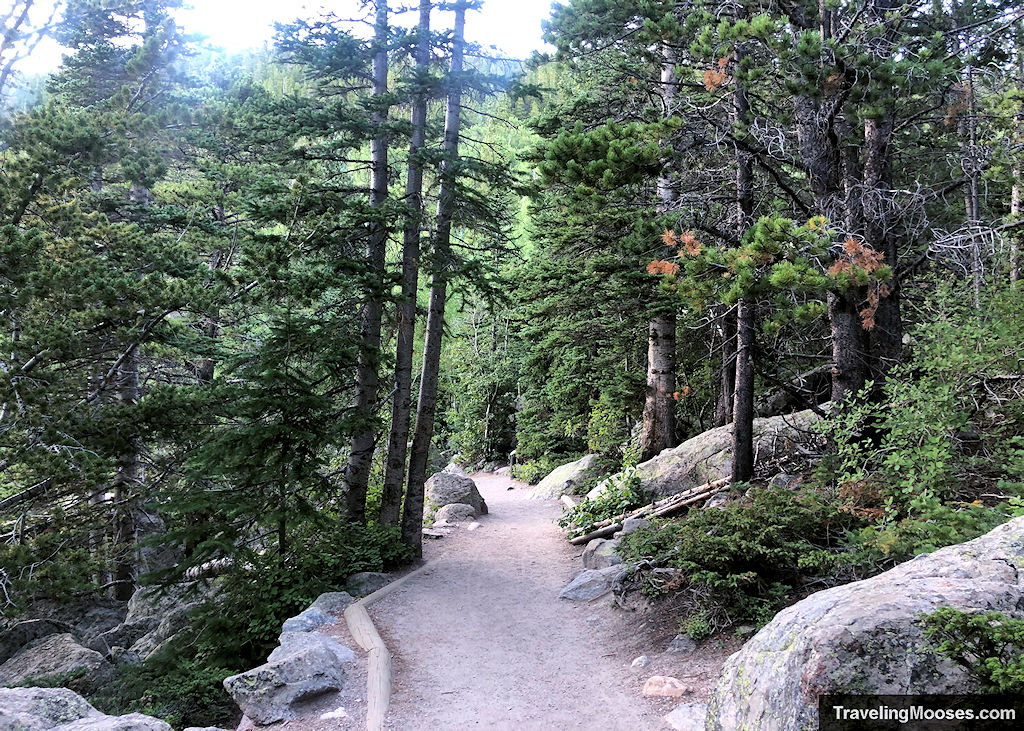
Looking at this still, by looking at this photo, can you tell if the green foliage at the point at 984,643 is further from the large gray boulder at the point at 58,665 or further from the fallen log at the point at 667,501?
the large gray boulder at the point at 58,665

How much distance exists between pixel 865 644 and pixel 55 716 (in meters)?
5.76

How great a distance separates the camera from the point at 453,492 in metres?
15.2

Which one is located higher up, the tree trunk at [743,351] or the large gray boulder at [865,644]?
the tree trunk at [743,351]

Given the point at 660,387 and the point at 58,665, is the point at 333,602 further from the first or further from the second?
the point at 660,387

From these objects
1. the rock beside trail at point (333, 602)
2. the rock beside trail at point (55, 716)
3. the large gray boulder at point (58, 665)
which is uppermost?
the rock beside trail at point (55, 716)

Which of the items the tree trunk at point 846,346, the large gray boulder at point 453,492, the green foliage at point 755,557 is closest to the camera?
the green foliage at point 755,557

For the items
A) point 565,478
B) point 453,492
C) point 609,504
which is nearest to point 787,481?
point 609,504

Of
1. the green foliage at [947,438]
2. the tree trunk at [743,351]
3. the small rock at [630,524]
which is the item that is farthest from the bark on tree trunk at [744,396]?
the green foliage at [947,438]

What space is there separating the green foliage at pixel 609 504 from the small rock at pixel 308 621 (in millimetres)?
5294

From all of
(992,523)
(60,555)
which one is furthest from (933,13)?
(60,555)

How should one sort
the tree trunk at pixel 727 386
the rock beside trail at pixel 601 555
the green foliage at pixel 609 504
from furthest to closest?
the tree trunk at pixel 727 386, the green foliage at pixel 609 504, the rock beside trail at pixel 601 555

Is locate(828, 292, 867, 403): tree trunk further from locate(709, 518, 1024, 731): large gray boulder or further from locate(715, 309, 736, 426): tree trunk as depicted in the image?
locate(709, 518, 1024, 731): large gray boulder

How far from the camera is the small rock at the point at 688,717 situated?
4.38 metres

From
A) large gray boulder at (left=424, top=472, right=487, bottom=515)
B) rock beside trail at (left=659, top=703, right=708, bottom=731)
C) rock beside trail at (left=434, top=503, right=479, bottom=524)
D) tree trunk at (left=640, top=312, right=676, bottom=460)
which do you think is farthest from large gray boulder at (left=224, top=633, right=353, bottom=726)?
large gray boulder at (left=424, top=472, right=487, bottom=515)
